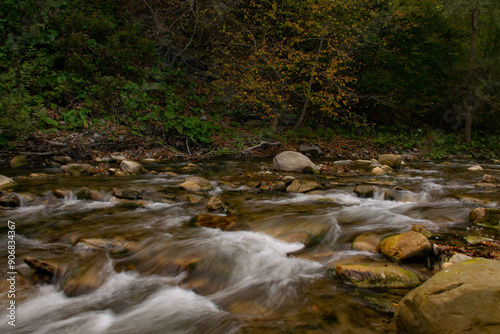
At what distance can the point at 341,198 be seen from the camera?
5.58m

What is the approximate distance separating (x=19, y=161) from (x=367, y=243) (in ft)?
27.5

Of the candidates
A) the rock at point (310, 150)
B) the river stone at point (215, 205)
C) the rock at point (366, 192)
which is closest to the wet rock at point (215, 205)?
the river stone at point (215, 205)

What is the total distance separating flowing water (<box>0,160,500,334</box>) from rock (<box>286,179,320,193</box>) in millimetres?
214

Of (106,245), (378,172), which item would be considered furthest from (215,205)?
(378,172)

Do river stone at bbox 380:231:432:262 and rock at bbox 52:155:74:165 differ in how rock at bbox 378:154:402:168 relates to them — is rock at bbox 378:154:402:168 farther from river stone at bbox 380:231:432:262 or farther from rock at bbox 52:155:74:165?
rock at bbox 52:155:74:165

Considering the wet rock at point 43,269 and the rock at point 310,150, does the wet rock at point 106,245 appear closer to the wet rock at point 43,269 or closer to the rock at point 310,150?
A: the wet rock at point 43,269

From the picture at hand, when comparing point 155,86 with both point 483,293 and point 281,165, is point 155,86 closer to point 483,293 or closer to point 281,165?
point 281,165

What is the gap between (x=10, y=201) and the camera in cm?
483

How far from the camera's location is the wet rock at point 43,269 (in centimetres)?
288

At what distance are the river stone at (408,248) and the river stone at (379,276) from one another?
0.66 feet

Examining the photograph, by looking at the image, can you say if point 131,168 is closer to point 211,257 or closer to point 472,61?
point 211,257

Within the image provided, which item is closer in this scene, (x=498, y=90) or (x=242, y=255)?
(x=242, y=255)

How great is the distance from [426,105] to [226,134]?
447 inches

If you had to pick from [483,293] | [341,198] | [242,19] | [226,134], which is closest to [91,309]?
[483,293]
